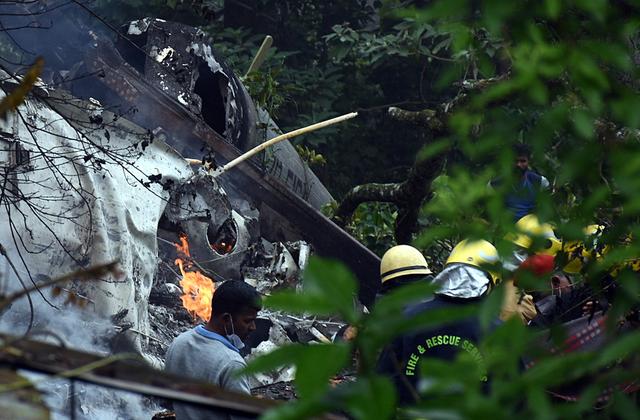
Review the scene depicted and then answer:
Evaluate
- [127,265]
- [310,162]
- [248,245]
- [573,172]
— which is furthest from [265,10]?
[573,172]

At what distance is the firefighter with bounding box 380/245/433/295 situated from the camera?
238 inches

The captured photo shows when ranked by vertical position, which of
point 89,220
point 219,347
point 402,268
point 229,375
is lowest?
point 229,375

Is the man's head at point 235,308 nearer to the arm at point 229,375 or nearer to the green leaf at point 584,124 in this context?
the arm at point 229,375

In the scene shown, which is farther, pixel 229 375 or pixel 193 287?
pixel 193 287

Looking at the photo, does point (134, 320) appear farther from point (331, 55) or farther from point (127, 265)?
point (331, 55)

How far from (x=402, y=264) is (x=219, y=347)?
1.53 metres

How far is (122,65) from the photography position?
8539 millimetres

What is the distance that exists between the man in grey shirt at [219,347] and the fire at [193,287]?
127 inches

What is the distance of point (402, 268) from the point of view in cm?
604

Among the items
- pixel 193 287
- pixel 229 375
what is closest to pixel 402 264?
pixel 229 375

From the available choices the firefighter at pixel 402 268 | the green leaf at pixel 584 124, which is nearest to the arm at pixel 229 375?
the firefighter at pixel 402 268

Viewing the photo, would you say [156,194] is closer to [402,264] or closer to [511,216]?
[402,264]

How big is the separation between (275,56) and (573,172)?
11513mm

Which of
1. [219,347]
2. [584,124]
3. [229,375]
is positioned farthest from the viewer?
[219,347]
